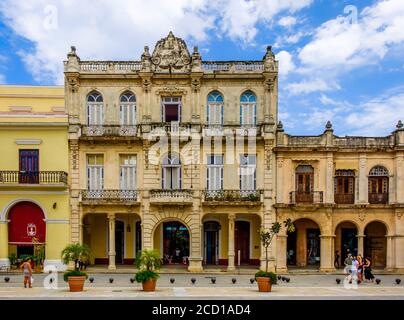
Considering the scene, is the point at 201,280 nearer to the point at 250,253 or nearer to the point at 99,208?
the point at 250,253

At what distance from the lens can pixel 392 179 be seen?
25922 millimetres

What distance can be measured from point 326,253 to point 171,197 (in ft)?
32.6

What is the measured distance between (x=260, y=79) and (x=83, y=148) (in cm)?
1167

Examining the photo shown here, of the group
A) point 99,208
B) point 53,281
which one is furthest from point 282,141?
point 53,281

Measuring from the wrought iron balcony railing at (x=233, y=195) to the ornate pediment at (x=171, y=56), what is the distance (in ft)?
25.4

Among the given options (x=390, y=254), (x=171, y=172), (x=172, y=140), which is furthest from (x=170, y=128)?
(x=390, y=254)

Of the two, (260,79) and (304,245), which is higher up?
(260,79)

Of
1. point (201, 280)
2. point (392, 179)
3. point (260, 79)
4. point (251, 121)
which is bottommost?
point (201, 280)

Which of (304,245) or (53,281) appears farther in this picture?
(304,245)

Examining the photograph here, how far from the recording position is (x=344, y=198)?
1035 inches

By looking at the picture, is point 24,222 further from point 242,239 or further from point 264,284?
point 264,284

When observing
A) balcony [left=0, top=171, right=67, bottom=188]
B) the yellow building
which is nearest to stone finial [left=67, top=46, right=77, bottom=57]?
the yellow building

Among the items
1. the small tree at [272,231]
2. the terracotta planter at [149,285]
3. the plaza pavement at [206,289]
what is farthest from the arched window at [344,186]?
the terracotta planter at [149,285]

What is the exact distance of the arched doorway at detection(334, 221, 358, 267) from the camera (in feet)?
92.3
